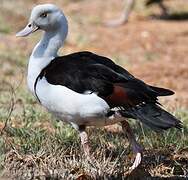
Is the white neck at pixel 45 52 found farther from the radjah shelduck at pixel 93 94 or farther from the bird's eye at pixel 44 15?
the bird's eye at pixel 44 15

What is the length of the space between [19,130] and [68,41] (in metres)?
7.31

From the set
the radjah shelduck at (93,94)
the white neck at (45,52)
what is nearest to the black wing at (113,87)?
the radjah shelduck at (93,94)

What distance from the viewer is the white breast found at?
4.75m

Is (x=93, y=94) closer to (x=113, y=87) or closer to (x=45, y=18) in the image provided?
(x=113, y=87)

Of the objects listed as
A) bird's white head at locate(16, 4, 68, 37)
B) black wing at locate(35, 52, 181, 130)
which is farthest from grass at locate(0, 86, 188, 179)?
bird's white head at locate(16, 4, 68, 37)

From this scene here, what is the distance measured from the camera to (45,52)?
17.5 feet

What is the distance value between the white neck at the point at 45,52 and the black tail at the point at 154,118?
2.70ft

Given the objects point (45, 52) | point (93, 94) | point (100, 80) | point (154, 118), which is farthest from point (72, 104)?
point (45, 52)

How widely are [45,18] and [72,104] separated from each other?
0.85 m

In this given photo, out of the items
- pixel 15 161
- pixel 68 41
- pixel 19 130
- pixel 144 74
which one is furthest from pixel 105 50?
pixel 15 161

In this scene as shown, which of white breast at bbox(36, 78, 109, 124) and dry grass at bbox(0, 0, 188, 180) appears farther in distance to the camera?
dry grass at bbox(0, 0, 188, 180)

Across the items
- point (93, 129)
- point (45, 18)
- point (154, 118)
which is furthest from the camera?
point (93, 129)

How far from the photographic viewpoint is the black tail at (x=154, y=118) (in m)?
4.68

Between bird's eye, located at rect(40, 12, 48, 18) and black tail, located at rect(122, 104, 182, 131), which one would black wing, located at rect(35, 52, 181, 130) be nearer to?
black tail, located at rect(122, 104, 182, 131)
